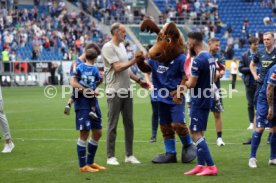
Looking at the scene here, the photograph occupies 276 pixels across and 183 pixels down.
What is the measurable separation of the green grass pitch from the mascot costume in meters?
0.59

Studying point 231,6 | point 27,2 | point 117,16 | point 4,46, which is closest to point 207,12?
point 231,6

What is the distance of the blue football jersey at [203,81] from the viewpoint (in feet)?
32.6

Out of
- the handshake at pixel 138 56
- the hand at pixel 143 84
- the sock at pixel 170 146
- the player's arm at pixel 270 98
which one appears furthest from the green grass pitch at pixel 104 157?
the handshake at pixel 138 56

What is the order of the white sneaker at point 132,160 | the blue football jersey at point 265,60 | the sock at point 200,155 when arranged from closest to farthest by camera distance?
the sock at point 200,155 < the white sneaker at point 132,160 < the blue football jersey at point 265,60

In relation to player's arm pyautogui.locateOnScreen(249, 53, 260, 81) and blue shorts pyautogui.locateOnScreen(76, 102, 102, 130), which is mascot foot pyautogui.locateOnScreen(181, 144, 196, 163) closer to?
blue shorts pyautogui.locateOnScreen(76, 102, 102, 130)

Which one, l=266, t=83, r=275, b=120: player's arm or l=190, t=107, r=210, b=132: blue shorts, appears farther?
l=266, t=83, r=275, b=120: player's arm

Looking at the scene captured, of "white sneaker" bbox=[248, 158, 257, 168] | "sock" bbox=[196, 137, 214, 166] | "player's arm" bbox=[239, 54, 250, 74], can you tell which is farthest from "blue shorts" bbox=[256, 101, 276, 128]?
"player's arm" bbox=[239, 54, 250, 74]

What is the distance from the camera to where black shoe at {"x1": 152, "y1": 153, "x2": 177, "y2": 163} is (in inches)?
445

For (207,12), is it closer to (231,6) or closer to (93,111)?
(231,6)

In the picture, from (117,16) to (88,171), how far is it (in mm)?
42367

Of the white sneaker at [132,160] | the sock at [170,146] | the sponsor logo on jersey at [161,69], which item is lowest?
the white sneaker at [132,160]

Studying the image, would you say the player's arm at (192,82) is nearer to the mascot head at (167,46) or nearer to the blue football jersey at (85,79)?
the mascot head at (167,46)

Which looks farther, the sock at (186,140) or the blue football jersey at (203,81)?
the sock at (186,140)

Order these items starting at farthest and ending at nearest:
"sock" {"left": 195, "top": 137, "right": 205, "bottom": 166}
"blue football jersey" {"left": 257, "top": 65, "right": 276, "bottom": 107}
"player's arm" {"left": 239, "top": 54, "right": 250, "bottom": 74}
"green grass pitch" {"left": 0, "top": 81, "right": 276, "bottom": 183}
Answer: "player's arm" {"left": 239, "top": 54, "right": 250, "bottom": 74} → "blue football jersey" {"left": 257, "top": 65, "right": 276, "bottom": 107} → "sock" {"left": 195, "top": 137, "right": 205, "bottom": 166} → "green grass pitch" {"left": 0, "top": 81, "right": 276, "bottom": 183}
